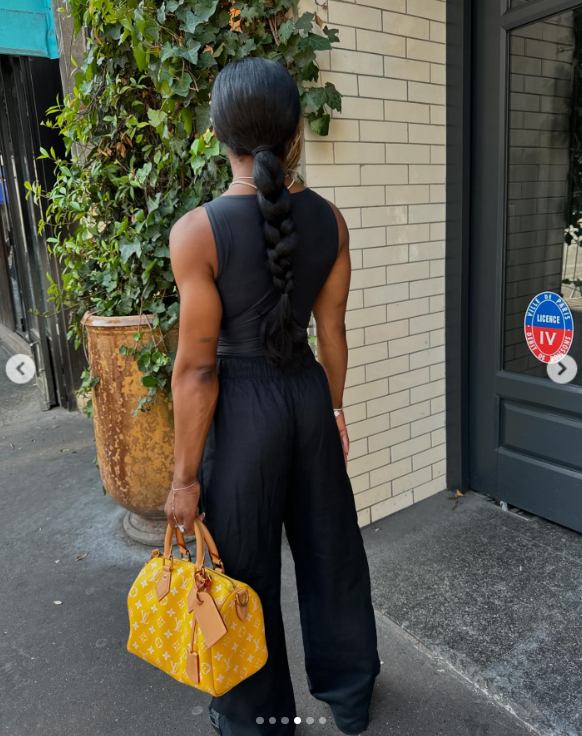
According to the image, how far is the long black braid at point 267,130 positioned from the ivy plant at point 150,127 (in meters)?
1.09

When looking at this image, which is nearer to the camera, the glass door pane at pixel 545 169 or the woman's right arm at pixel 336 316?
the woman's right arm at pixel 336 316

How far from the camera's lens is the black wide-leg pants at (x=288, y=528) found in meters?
1.58

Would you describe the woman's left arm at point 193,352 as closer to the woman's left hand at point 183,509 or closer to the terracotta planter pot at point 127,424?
the woman's left hand at point 183,509

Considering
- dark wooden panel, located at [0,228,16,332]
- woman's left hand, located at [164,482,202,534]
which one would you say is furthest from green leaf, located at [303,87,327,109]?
dark wooden panel, located at [0,228,16,332]

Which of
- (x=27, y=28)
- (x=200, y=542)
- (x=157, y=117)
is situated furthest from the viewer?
(x=27, y=28)

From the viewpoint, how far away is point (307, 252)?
1558mm

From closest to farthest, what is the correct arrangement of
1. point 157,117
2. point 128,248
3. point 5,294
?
point 157,117
point 128,248
point 5,294

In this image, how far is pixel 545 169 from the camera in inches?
111

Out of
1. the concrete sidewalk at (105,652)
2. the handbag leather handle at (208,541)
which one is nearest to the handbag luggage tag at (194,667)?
the handbag leather handle at (208,541)

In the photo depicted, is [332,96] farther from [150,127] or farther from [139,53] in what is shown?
[150,127]

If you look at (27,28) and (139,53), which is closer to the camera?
(139,53)

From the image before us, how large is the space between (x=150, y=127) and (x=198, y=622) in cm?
241

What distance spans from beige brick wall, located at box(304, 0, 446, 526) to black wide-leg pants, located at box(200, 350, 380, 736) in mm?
1194

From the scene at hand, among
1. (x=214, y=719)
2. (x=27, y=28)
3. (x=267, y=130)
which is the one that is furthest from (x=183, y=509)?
(x=27, y=28)
